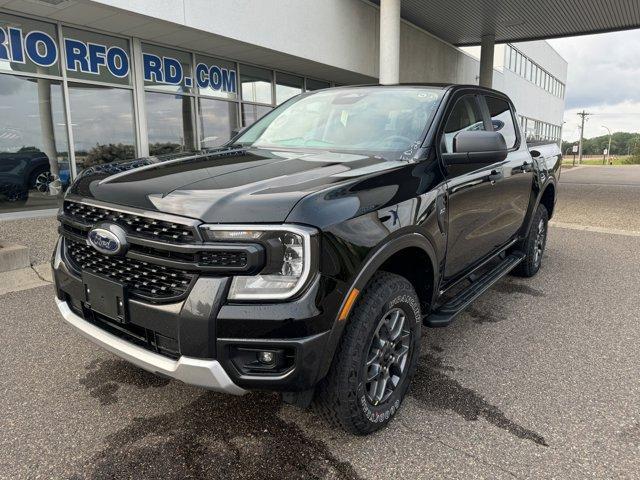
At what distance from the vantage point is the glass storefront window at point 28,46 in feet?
26.0

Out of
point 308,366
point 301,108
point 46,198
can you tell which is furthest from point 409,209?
point 46,198

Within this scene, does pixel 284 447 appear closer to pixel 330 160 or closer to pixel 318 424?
pixel 318 424

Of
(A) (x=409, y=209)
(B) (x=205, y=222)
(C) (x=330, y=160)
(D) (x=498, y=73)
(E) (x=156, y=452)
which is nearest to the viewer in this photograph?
(B) (x=205, y=222)

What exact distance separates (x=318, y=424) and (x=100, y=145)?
8.66 meters

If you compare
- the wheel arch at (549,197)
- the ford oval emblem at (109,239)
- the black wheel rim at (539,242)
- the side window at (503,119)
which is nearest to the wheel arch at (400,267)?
the ford oval emblem at (109,239)

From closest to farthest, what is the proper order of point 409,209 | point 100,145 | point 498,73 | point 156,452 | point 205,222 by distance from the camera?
point 205,222 → point 156,452 → point 409,209 → point 100,145 → point 498,73

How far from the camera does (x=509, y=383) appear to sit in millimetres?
2895

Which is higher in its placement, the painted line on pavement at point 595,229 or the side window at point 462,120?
the side window at point 462,120

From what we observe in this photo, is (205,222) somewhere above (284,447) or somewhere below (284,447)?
above

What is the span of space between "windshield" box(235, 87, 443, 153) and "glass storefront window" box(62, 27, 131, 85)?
686 cm

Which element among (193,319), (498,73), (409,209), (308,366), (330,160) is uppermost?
(498,73)

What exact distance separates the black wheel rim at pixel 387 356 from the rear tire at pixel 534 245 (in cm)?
270

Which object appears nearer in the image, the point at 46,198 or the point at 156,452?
the point at 156,452

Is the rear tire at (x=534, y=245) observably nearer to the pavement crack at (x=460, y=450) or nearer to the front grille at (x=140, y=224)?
the pavement crack at (x=460, y=450)
